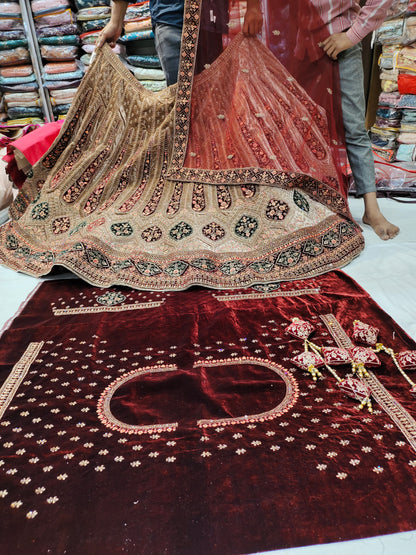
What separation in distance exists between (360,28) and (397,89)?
7.59 feet

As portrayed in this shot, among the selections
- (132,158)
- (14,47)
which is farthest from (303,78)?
(14,47)

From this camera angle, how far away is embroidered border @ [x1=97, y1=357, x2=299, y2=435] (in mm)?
1150

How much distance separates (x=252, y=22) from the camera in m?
2.08

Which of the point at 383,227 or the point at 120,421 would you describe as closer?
the point at 120,421

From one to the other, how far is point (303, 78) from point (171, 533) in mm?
1912

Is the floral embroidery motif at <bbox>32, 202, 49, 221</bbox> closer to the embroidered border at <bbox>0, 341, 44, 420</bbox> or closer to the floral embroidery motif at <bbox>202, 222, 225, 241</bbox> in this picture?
the floral embroidery motif at <bbox>202, 222, 225, 241</bbox>

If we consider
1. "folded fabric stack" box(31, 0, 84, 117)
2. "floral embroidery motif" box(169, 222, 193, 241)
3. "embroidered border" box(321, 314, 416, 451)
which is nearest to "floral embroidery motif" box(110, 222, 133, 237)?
"floral embroidery motif" box(169, 222, 193, 241)

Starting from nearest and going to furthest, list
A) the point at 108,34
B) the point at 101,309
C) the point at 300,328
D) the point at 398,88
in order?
the point at 300,328, the point at 101,309, the point at 108,34, the point at 398,88

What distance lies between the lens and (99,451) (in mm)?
1083

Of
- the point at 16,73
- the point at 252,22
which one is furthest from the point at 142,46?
the point at 252,22

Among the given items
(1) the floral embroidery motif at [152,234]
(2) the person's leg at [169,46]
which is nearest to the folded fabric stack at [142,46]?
(2) the person's leg at [169,46]

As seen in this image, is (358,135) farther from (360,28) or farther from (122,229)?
(122,229)

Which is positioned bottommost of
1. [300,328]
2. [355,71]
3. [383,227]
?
[383,227]

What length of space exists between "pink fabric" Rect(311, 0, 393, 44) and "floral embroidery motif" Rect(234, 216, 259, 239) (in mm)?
859
